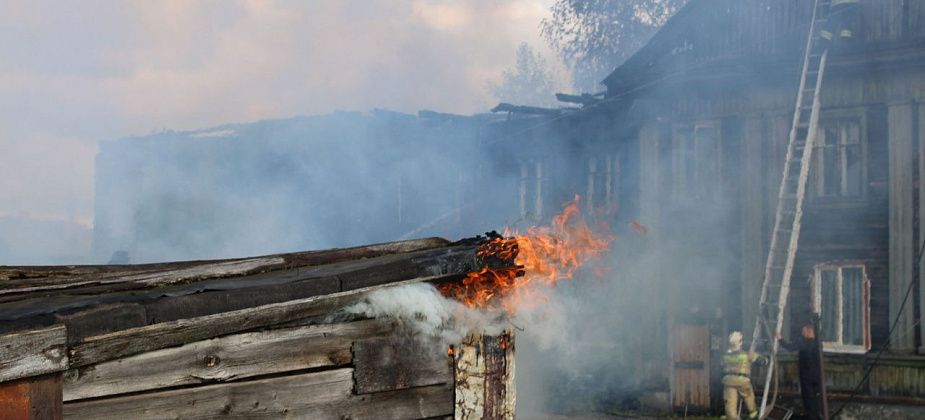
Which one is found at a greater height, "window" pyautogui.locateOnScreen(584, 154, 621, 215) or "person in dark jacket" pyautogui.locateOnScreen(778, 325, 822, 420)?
"window" pyautogui.locateOnScreen(584, 154, 621, 215)

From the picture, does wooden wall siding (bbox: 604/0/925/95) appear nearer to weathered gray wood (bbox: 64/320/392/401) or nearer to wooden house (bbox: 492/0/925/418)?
wooden house (bbox: 492/0/925/418)

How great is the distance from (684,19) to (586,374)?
705cm

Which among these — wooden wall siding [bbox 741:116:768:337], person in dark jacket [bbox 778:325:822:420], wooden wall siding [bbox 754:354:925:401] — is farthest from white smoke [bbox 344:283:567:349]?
wooden wall siding [bbox 754:354:925:401]

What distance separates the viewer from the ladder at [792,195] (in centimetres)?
1349

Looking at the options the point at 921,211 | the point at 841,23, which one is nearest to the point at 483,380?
the point at 921,211

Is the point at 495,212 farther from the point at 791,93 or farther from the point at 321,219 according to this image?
the point at 791,93

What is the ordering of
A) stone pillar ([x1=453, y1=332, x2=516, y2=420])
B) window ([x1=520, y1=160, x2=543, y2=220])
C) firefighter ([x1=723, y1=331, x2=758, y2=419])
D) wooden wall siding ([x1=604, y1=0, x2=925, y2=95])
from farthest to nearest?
window ([x1=520, y1=160, x2=543, y2=220]), wooden wall siding ([x1=604, y1=0, x2=925, y2=95]), firefighter ([x1=723, y1=331, x2=758, y2=419]), stone pillar ([x1=453, y1=332, x2=516, y2=420])

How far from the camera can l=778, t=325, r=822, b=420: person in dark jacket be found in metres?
11.7

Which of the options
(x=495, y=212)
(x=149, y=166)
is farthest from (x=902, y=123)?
(x=149, y=166)

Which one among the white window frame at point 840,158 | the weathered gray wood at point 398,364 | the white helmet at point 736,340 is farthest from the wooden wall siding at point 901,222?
the weathered gray wood at point 398,364

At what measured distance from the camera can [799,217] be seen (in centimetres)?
1343

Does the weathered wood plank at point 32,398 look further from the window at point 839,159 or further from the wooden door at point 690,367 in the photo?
the window at point 839,159

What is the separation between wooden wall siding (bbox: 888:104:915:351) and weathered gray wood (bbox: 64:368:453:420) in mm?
11317

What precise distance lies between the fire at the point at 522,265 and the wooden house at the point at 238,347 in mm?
128
